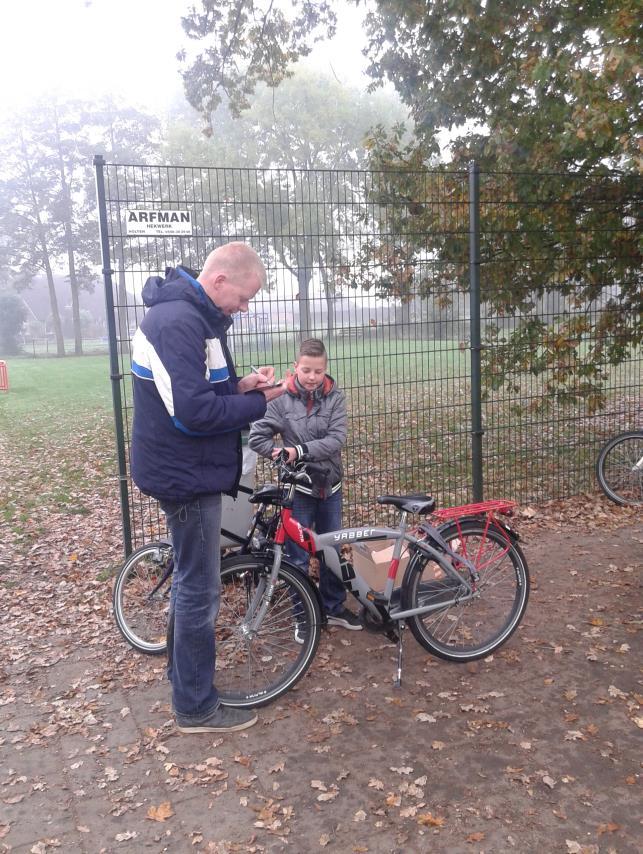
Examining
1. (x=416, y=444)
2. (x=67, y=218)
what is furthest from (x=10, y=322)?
(x=416, y=444)

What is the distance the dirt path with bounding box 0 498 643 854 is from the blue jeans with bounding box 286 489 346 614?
25 centimetres

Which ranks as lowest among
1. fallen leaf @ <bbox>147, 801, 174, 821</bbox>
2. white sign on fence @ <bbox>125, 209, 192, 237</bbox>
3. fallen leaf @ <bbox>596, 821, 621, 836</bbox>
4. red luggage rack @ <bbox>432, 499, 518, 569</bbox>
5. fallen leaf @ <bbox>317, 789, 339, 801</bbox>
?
fallen leaf @ <bbox>147, 801, 174, 821</bbox>

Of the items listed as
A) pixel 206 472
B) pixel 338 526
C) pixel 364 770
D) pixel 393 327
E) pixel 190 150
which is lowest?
pixel 364 770

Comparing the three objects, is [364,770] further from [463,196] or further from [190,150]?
[190,150]

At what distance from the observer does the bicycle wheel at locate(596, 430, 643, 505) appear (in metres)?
7.22

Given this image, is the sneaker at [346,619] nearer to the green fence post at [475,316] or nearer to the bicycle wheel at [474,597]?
the bicycle wheel at [474,597]

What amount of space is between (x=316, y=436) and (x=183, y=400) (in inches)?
56.0

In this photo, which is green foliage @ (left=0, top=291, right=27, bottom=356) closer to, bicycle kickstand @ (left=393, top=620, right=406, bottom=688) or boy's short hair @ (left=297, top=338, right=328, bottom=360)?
boy's short hair @ (left=297, top=338, right=328, bottom=360)

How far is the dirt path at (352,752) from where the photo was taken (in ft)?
9.59

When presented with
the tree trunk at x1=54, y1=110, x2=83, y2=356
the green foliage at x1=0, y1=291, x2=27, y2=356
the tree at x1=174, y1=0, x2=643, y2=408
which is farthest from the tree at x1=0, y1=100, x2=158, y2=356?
the tree at x1=174, y1=0, x2=643, y2=408

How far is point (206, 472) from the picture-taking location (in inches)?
131

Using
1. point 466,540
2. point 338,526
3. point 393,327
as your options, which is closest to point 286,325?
point 393,327

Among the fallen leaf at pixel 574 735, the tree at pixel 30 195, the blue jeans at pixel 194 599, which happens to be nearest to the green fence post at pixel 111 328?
the blue jeans at pixel 194 599

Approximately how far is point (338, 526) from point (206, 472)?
1.53m
